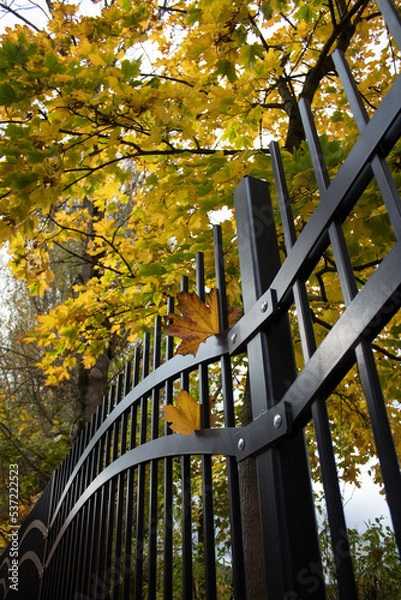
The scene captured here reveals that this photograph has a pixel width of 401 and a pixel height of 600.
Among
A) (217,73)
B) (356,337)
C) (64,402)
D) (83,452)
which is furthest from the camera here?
(64,402)

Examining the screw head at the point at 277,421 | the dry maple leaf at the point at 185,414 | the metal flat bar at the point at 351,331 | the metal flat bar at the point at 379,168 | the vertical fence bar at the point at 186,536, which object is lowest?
the vertical fence bar at the point at 186,536

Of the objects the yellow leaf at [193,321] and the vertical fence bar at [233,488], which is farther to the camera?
the yellow leaf at [193,321]

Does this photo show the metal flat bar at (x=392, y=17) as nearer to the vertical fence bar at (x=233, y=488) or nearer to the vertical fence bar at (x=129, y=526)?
the vertical fence bar at (x=233, y=488)

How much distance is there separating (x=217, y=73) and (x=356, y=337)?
196 cm

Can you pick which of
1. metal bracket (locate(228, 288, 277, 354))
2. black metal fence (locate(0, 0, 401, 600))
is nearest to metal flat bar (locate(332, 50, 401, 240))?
black metal fence (locate(0, 0, 401, 600))

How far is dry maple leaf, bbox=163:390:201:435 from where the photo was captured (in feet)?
3.72

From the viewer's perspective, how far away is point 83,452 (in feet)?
7.89

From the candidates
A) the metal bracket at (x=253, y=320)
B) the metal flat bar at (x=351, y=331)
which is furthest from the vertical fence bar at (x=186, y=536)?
the metal flat bar at (x=351, y=331)

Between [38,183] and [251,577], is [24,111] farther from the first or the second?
[251,577]

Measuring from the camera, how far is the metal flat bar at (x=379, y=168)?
26.0 inches

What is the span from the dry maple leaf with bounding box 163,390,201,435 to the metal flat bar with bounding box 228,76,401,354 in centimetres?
23

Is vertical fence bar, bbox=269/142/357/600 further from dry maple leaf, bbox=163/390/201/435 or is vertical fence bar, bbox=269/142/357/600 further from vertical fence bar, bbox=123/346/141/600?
vertical fence bar, bbox=123/346/141/600

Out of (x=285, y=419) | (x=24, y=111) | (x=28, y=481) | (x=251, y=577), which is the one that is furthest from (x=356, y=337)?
(x=28, y=481)

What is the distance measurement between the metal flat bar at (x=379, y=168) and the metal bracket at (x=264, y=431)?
402 mm
